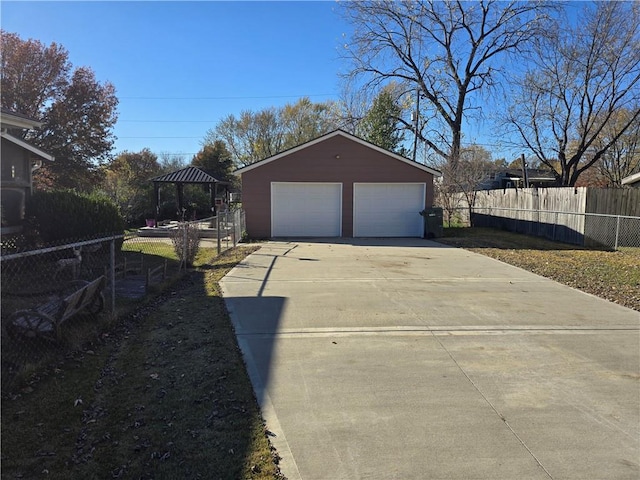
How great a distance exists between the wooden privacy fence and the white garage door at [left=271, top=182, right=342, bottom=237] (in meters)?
9.30

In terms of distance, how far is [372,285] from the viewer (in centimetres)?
875

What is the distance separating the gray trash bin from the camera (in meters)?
19.0

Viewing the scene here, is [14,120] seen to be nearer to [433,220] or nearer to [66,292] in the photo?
[66,292]

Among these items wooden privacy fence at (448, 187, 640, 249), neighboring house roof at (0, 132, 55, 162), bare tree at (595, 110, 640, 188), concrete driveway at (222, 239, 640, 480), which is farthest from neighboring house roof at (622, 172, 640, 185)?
neighboring house roof at (0, 132, 55, 162)

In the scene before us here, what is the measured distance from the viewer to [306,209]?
1897 cm

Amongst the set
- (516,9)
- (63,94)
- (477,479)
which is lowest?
(477,479)

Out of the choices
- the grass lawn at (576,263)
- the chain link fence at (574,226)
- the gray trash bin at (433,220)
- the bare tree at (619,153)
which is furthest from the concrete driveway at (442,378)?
the bare tree at (619,153)

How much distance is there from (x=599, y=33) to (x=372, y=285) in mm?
23504

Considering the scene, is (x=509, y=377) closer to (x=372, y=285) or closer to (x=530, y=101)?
(x=372, y=285)

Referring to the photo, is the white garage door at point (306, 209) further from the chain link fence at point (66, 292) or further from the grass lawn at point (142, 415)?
the grass lawn at point (142, 415)

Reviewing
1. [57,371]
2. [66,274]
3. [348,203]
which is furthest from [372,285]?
[348,203]

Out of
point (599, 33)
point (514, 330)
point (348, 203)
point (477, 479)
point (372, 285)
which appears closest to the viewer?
point (477, 479)

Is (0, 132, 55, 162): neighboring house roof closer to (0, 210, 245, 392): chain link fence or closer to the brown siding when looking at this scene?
(0, 210, 245, 392): chain link fence

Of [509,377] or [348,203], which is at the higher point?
[348,203]
